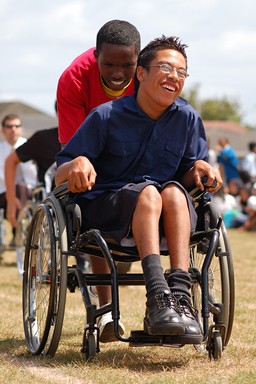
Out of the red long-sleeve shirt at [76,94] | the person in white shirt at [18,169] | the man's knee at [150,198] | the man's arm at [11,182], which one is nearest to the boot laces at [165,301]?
the man's knee at [150,198]

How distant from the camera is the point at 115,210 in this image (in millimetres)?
4746

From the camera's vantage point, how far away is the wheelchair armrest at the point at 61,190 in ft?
15.9

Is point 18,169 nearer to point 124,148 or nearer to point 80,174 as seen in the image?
point 124,148

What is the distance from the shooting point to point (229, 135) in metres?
63.3

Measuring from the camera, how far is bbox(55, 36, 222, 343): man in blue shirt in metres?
4.64

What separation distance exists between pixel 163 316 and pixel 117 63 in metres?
1.72

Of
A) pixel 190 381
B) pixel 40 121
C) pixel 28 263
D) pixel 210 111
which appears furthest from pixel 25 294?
pixel 210 111

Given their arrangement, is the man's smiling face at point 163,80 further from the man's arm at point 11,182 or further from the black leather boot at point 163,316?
the man's arm at point 11,182

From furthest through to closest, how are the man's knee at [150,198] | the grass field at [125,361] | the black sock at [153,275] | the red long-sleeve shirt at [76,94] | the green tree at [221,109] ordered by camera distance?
the green tree at [221,109]
the red long-sleeve shirt at [76,94]
the man's knee at [150,198]
the black sock at [153,275]
the grass field at [125,361]

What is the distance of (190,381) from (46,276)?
1.18 m

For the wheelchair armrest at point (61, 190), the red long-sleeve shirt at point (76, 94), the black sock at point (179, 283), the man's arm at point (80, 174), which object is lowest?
the black sock at point (179, 283)

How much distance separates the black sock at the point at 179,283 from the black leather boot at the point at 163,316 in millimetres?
79

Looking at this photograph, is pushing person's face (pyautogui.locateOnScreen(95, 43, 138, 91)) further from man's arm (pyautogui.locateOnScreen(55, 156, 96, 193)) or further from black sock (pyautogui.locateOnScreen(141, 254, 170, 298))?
black sock (pyautogui.locateOnScreen(141, 254, 170, 298))

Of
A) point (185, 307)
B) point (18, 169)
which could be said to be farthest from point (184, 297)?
point (18, 169)
